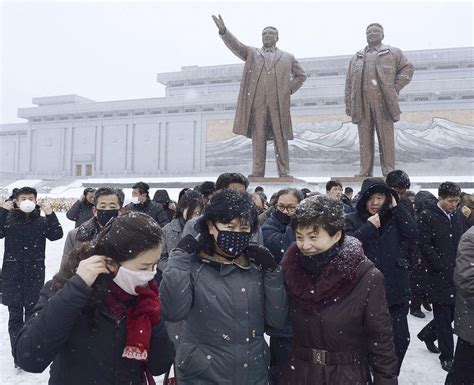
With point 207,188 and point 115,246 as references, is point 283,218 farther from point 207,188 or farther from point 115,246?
point 115,246

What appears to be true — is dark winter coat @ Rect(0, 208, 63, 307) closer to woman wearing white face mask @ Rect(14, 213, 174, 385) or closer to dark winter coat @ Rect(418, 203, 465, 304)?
woman wearing white face mask @ Rect(14, 213, 174, 385)

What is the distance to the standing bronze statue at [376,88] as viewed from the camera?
7.24 m

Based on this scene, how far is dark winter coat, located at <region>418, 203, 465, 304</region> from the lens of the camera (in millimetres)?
3643

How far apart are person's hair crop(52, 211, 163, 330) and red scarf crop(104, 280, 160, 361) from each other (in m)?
0.04

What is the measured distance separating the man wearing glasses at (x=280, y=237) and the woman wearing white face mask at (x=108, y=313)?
100cm

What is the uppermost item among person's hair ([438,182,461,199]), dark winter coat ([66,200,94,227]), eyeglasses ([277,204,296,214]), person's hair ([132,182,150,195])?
person's hair ([438,182,461,199])

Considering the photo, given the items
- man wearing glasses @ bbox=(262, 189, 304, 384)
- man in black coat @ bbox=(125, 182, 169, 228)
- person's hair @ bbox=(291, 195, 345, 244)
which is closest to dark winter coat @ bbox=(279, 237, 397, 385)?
person's hair @ bbox=(291, 195, 345, 244)

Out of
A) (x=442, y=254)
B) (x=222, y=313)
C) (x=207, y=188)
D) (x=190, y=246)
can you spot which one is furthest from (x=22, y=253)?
(x=442, y=254)

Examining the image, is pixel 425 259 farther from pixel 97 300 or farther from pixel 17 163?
pixel 17 163

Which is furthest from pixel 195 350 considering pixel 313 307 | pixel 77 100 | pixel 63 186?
pixel 77 100

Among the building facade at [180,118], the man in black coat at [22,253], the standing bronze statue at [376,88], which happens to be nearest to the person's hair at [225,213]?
the man in black coat at [22,253]

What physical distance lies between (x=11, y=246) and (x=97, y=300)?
307 centimetres

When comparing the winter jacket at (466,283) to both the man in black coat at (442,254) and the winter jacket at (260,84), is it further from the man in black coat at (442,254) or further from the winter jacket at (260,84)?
the winter jacket at (260,84)

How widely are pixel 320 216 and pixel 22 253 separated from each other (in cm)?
315
